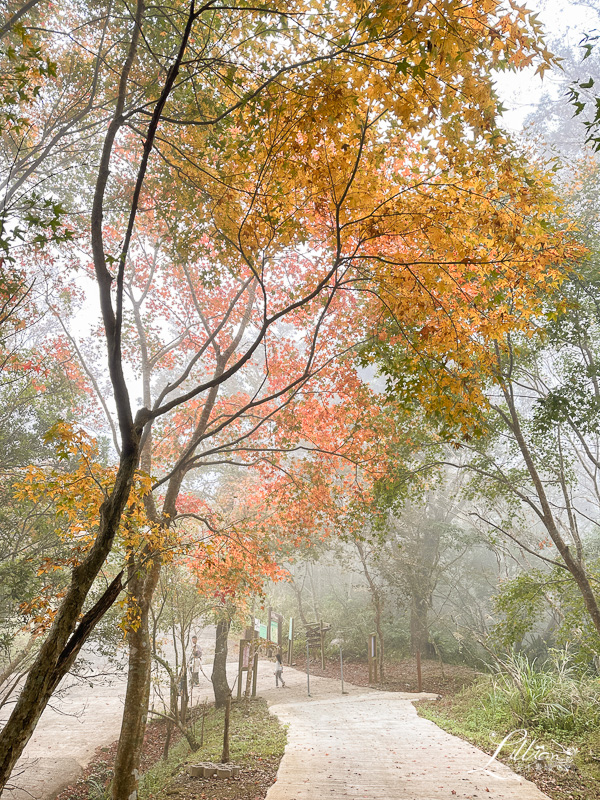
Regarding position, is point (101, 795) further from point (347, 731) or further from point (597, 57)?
point (597, 57)

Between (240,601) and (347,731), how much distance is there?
340 centimetres

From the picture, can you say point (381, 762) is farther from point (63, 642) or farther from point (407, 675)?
point (407, 675)

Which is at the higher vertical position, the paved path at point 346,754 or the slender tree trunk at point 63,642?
the slender tree trunk at point 63,642

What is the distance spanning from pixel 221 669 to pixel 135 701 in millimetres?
6633

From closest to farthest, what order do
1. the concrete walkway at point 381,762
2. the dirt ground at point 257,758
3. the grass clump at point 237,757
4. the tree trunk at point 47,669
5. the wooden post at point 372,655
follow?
the tree trunk at point 47,669
the concrete walkway at point 381,762
the dirt ground at point 257,758
the grass clump at point 237,757
the wooden post at point 372,655

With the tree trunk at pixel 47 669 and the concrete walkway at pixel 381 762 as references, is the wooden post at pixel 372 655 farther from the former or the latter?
the tree trunk at pixel 47 669

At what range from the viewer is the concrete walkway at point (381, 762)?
525 centimetres

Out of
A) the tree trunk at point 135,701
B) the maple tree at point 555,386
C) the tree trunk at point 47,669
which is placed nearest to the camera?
the tree trunk at point 47,669

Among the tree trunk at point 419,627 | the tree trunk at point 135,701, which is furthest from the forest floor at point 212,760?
the tree trunk at point 419,627

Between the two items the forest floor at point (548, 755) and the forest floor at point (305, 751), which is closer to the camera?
Answer: the forest floor at point (548, 755)

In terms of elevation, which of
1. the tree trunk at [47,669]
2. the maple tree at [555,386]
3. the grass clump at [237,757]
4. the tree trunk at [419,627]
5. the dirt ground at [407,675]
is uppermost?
the maple tree at [555,386]

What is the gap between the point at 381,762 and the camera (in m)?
6.34

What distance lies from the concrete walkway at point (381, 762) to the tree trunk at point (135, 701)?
1.56 m

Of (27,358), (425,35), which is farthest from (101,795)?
(425,35)
